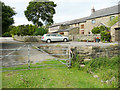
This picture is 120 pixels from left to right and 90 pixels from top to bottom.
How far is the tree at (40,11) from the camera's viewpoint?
41812 mm

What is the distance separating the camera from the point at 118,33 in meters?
18.1

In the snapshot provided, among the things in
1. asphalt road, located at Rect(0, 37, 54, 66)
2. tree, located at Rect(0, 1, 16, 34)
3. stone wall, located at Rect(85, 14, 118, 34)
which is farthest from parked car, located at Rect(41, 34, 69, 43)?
stone wall, located at Rect(85, 14, 118, 34)

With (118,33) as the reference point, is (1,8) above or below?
above

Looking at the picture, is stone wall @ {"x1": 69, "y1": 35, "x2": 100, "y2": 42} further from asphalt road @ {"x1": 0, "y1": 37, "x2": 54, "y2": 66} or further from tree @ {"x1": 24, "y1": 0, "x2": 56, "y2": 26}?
tree @ {"x1": 24, "y1": 0, "x2": 56, "y2": 26}

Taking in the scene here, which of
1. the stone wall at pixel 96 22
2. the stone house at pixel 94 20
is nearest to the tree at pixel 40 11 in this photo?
the stone house at pixel 94 20

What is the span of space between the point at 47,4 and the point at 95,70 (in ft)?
131

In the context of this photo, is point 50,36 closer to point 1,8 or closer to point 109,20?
point 1,8

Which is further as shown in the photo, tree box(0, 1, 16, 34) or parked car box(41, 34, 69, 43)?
parked car box(41, 34, 69, 43)

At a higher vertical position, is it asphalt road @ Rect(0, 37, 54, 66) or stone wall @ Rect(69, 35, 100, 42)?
stone wall @ Rect(69, 35, 100, 42)

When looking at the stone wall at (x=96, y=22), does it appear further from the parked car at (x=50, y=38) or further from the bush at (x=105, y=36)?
the parked car at (x=50, y=38)

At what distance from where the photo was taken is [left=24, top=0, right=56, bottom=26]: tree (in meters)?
Answer: 41.8

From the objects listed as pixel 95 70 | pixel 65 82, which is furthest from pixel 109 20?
pixel 65 82

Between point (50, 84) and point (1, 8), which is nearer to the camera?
point (50, 84)

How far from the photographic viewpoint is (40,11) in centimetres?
4312
